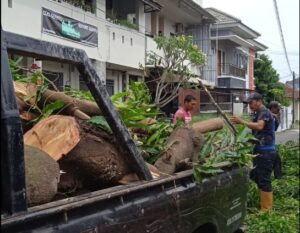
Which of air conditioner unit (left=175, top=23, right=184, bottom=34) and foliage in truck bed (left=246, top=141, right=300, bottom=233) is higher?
air conditioner unit (left=175, top=23, right=184, bottom=34)

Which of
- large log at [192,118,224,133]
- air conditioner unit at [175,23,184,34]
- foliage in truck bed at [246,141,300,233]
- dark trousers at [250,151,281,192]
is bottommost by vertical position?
foliage in truck bed at [246,141,300,233]

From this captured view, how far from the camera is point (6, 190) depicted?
1.92m

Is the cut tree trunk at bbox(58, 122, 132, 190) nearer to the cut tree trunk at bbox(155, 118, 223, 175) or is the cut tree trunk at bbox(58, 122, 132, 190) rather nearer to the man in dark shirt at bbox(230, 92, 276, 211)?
the cut tree trunk at bbox(155, 118, 223, 175)

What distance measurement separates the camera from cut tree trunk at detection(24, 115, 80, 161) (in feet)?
9.41

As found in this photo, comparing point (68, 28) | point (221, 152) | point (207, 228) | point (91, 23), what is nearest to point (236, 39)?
point (91, 23)

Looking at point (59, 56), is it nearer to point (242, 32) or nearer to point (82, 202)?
point (82, 202)

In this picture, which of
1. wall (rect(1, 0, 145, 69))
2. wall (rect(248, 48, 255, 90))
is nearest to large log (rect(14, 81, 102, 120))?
wall (rect(1, 0, 145, 69))

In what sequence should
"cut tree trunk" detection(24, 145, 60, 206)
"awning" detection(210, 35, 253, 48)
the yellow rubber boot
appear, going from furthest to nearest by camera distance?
"awning" detection(210, 35, 253, 48) < the yellow rubber boot < "cut tree trunk" detection(24, 145, 60, 206)

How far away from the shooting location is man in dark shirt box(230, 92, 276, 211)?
7.55m

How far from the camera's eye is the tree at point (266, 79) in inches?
1630

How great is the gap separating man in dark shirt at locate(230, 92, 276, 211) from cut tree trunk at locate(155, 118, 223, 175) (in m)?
3.40

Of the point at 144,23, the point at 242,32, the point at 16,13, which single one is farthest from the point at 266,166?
the point at 242,32

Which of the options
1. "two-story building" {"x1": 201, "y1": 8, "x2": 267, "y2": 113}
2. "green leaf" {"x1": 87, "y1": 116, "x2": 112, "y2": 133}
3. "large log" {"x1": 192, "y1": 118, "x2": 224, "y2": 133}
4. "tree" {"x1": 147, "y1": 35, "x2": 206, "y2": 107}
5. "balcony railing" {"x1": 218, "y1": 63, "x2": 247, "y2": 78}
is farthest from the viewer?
"balcony railing" {"x1": 218, "y1": 63, "x2": 247, "y2": 78}

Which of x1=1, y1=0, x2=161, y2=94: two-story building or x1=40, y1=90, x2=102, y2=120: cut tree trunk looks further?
x1=1, y1=0, x2=161, y2=94: two-story building
